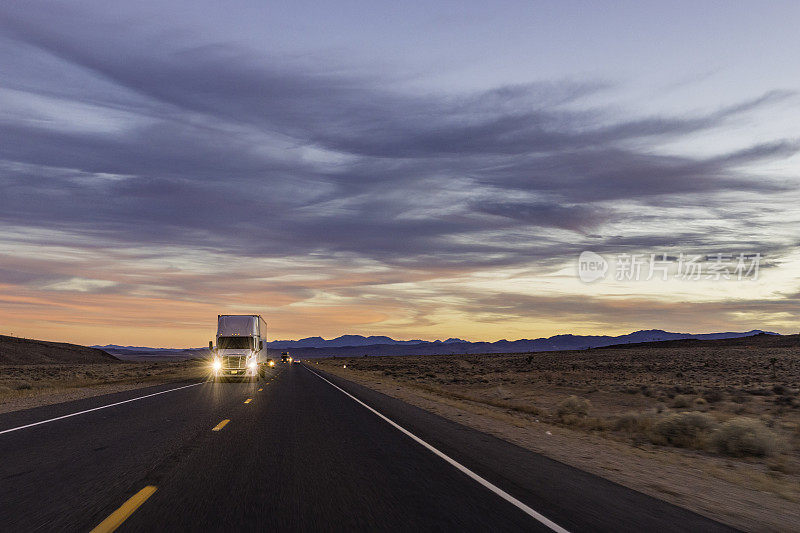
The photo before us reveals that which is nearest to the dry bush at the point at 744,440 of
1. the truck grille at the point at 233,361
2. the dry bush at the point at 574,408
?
the dry bush at the point at 574,408

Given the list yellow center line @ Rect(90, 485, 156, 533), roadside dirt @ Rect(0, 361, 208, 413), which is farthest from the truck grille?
yellow center line @ Rect(90, 485, 156, 533)

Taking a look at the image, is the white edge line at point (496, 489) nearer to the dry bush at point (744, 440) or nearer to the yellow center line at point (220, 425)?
the yellow center line at point (220, 425)

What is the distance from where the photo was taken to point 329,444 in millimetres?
11016

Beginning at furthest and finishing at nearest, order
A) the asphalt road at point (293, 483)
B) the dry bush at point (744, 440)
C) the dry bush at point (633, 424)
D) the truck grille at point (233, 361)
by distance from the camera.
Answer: the truck grille at point (233, 361) → the dry bush at point (633, 424) → the dry bush at point (744, 440) → the asphalt road at point (293, 483)

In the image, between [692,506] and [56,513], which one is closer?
[56,513]

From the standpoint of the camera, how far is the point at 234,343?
35.2m

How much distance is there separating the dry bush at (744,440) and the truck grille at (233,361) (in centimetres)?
2623

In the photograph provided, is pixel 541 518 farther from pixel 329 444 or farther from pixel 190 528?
pixel 329 444

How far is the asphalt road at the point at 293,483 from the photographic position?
5.82 metres

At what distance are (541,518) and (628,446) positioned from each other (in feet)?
28.7

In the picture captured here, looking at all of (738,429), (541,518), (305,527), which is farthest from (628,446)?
(305,527)

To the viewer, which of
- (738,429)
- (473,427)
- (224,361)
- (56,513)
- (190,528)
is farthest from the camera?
(224,361)

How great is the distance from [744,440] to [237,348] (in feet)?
90.3

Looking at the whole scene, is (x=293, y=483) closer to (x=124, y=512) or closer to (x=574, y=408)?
(x=124, y=512)
